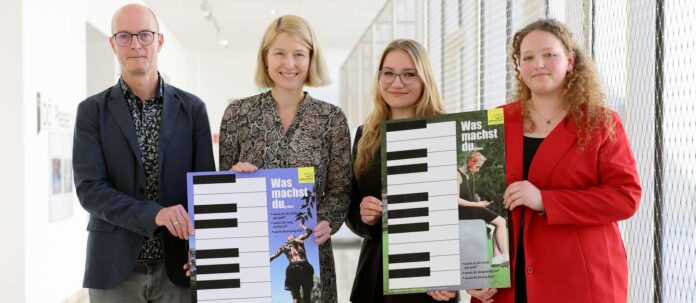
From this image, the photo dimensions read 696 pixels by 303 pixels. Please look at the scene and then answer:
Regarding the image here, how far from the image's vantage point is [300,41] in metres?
2.47

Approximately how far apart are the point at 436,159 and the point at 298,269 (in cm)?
53

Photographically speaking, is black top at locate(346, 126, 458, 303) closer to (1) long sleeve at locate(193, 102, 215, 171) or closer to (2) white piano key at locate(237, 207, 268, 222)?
(2) white piano key at locate(237, 207, 268, 222)

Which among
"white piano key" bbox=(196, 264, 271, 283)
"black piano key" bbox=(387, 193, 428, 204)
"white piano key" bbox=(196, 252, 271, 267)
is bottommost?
"white piano key" bbox=(196, 264, 271, 283)

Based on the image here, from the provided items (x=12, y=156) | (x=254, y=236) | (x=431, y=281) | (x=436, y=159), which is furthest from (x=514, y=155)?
(x=12, y=156)

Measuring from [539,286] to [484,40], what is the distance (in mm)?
2773

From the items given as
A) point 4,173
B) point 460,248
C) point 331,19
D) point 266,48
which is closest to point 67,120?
point 4,173

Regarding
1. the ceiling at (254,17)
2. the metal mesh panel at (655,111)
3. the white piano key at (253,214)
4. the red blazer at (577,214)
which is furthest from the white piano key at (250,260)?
the ceiling at (254,17)

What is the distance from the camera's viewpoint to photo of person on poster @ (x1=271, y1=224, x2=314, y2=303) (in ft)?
7.36

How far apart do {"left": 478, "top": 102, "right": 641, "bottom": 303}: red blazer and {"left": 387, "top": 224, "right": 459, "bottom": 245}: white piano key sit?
6.7 inches

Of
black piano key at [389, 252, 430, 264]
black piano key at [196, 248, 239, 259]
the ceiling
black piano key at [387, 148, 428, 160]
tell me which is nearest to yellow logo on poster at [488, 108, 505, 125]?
black piano key at [387, 148, 428, 160]

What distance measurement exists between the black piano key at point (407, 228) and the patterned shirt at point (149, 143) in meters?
0.74

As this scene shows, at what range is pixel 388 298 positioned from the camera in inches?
98.4

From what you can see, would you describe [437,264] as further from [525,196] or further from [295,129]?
[295,129]

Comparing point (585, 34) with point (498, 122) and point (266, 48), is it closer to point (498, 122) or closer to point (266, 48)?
point (498, 122)
